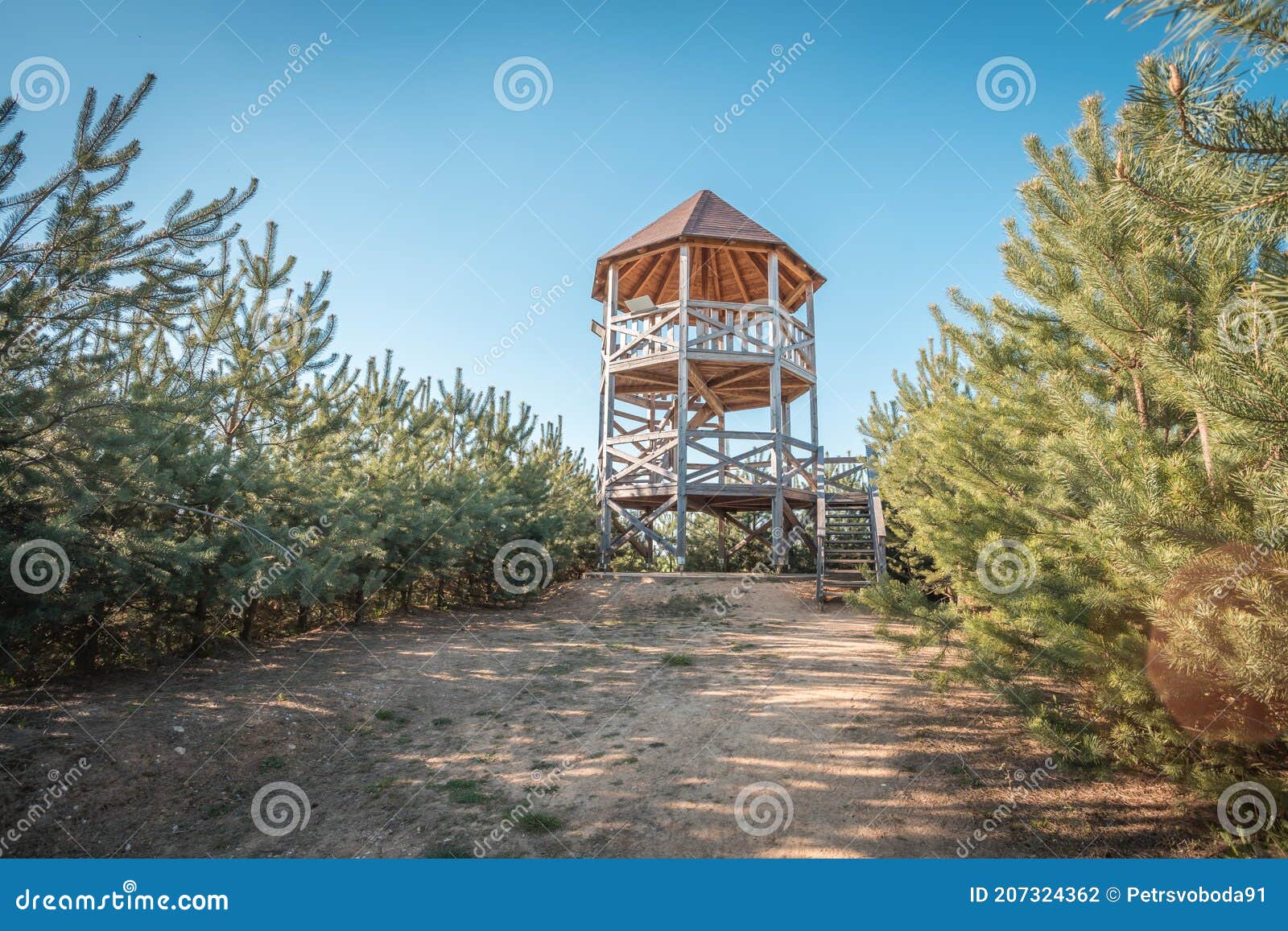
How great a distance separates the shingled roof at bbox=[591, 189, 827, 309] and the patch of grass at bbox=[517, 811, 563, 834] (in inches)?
514

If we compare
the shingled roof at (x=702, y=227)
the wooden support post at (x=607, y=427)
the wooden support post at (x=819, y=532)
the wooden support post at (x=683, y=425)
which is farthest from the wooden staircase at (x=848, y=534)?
the shingled roof at (x=702, y=227)

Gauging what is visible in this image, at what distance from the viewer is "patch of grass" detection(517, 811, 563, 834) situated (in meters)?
3.95

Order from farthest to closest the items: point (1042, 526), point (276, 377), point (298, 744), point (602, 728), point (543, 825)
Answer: point (276, 377) → point (602, 728) → point (298, 744) → point (543, 825) → point (1042, 526)

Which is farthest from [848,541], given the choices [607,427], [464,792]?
[464,792]

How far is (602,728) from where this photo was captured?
18.5 ft

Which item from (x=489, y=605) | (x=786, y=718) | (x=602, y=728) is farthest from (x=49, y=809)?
(x=489, y=605)

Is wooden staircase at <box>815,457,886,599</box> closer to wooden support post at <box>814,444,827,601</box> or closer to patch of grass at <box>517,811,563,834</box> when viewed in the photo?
wooden support post at <box>814,444,827,601</box>

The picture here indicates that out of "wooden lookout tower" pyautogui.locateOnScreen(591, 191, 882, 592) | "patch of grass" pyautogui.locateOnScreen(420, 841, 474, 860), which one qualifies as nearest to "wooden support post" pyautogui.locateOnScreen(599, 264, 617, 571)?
"wooden lookout tower" pyautogui.locateOnScreen(591, 191, 882, 592)

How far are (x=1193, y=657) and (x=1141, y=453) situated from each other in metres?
1.02

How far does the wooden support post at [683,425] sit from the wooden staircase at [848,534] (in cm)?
314

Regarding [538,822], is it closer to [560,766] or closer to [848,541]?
[560,766]

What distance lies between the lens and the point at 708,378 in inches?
631

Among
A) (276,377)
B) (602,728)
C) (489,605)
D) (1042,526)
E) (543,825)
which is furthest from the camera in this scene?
(489,605)

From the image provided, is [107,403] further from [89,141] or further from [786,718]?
[786,718]
